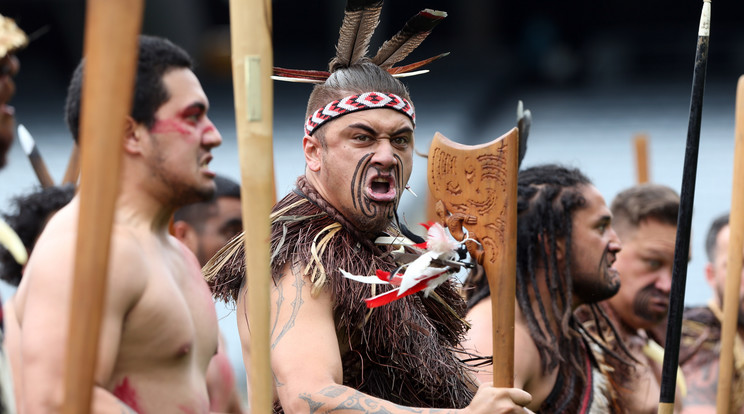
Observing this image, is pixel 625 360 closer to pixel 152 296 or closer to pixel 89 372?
pixel 152 296

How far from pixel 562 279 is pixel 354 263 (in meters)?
1.31

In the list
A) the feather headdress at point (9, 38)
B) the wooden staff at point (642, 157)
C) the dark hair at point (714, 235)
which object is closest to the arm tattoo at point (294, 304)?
the feather headdress at point (9, 38)

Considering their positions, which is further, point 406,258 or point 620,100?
point 620,100

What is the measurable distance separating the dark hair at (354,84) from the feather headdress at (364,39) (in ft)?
0.11

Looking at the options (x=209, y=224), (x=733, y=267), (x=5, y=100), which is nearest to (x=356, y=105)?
(x=733, y=267)

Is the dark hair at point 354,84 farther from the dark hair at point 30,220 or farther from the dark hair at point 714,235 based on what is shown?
the dark hair at point 714,235

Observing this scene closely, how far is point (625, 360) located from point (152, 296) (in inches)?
93.8

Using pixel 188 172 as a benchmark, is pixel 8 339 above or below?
below

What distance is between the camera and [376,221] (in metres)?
3.19

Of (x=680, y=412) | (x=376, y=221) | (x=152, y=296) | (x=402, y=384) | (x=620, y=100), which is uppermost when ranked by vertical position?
(x=620, y=100)

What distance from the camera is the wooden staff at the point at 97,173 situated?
1.96 meters

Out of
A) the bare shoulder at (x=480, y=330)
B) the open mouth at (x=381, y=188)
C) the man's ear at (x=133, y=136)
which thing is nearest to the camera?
the man's ear at (x=133, y=136)

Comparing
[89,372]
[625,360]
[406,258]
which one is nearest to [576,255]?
[625,360]

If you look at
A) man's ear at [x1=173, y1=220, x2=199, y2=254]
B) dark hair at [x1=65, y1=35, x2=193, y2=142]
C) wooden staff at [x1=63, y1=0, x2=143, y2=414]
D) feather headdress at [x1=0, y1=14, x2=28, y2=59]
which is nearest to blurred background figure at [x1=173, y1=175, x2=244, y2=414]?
man's ear at [x1=173, y1=220, x2=199, y2=254]
